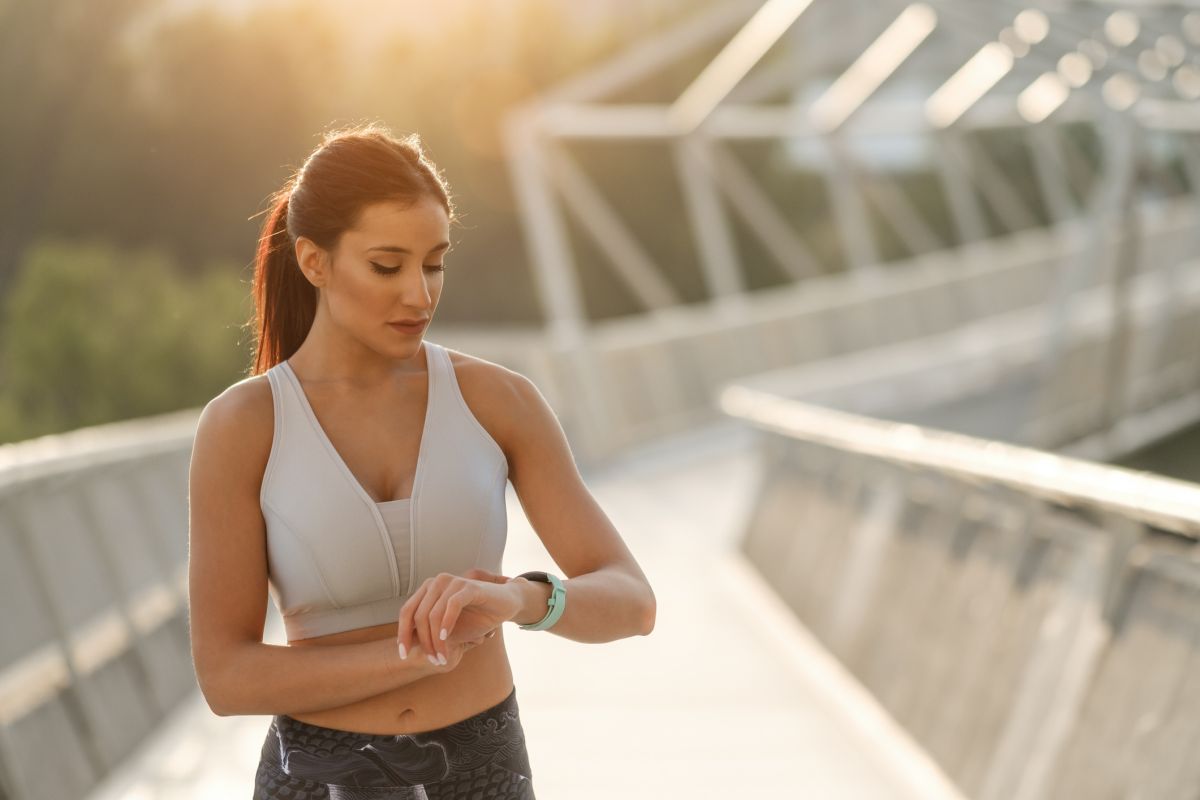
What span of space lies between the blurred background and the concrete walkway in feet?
0.12

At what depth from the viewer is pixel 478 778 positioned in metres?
2.55

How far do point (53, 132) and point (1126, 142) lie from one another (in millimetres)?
20850

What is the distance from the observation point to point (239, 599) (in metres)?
2.42

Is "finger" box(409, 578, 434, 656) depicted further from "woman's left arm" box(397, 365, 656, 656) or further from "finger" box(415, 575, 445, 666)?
"woman's left arm" box(397, 365, 656, 656)

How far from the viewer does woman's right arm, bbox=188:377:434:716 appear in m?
2.38

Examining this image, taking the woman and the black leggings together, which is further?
the black leggings

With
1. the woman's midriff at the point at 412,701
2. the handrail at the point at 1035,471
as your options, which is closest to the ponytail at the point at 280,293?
the woman's midriff at the point at 412,701

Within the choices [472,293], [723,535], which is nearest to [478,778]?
[723,535]

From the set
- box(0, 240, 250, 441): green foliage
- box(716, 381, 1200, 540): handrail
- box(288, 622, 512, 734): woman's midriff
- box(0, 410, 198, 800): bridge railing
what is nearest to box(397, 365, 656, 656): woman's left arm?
box(288, 622, 512, 734): woman's midriff

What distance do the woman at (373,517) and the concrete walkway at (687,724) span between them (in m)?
3.94

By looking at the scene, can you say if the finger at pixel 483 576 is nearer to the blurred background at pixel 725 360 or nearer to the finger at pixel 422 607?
the finger at pixel 422 607

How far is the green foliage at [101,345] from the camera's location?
94.3 ft

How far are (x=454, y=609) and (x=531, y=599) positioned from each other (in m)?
0.20

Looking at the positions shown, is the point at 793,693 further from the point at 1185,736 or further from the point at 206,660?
the point at 206,660
